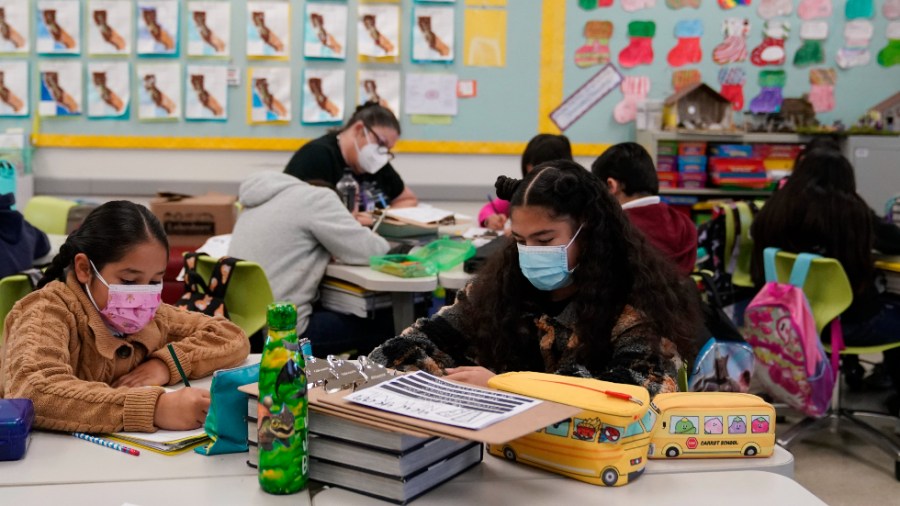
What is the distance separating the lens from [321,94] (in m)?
5.79

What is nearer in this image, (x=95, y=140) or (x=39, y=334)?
(x=39, y=334)

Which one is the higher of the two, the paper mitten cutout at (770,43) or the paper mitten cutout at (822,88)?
the paper mitten cutout at (770,43)

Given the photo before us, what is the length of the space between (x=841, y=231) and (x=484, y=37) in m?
2.74

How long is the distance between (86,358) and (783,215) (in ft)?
9.65

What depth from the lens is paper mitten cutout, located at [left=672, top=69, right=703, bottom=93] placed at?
5984mm

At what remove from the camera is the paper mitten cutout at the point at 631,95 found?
19.6 feet

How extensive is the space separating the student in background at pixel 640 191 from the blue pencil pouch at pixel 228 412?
2022mm

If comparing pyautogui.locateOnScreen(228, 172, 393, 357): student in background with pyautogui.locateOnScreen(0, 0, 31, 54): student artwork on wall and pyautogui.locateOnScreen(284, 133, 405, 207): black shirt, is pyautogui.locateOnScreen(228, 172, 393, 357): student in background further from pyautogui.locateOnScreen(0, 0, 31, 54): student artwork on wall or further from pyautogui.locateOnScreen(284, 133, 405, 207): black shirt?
pyautogui.locateOnScreen(0, 0, 31, 54): student artwork on wall

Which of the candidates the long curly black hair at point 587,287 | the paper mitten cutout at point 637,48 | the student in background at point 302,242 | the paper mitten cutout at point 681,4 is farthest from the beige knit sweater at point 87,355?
the paper mitten cutout at point 681,4

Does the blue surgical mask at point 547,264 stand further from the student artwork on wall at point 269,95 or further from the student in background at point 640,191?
the student artwork on wall at point 269,95

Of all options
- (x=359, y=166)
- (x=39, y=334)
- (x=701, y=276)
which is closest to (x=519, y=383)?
(x=39, y=334)

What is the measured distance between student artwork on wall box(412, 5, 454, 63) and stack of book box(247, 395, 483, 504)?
4553mm

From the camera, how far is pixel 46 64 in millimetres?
5668

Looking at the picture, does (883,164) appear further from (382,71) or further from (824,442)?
(382,71)
